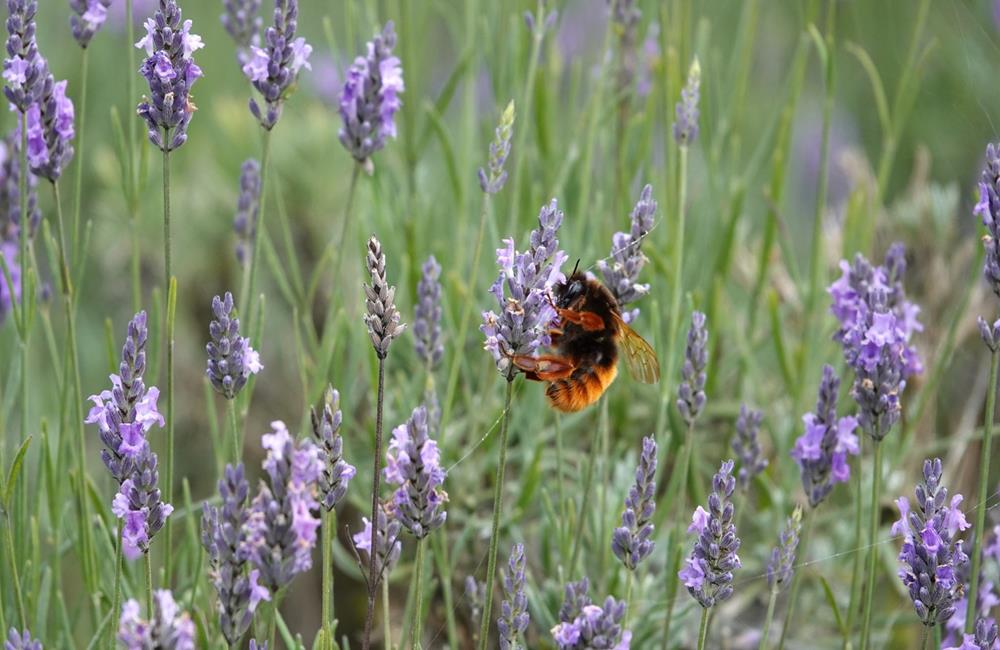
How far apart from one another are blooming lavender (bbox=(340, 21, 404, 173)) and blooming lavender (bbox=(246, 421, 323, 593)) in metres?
0.70

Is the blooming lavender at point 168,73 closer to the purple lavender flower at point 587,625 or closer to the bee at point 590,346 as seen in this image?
the bee at point 590,346

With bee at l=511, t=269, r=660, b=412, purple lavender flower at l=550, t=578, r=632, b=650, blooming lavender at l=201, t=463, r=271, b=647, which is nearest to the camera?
blooming lavender at l=201, t=463, r=271, b=647

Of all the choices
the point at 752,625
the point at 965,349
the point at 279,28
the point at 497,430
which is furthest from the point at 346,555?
the point at 965,349

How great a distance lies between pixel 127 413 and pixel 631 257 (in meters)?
0.65

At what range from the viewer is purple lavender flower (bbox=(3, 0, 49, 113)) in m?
1.45

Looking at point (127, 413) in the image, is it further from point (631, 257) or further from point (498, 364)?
point (631, 257)

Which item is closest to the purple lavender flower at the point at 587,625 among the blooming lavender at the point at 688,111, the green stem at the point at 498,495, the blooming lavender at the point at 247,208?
the green stem at the point at 498,495

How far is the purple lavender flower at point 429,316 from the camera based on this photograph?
70.2 inches

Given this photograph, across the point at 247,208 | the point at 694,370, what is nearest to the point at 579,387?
the point at 694,370

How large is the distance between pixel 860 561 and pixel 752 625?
0.74 metres

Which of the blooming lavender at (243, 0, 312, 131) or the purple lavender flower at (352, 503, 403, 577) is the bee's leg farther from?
the blooming lavender at (243, 0, 312, 131)

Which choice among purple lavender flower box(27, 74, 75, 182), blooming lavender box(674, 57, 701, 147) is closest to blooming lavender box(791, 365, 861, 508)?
blooming lavender box(674, 57, 701, 147)

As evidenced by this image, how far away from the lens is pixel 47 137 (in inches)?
59.6

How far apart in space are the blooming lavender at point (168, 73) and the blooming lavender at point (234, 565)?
0.46 metres
